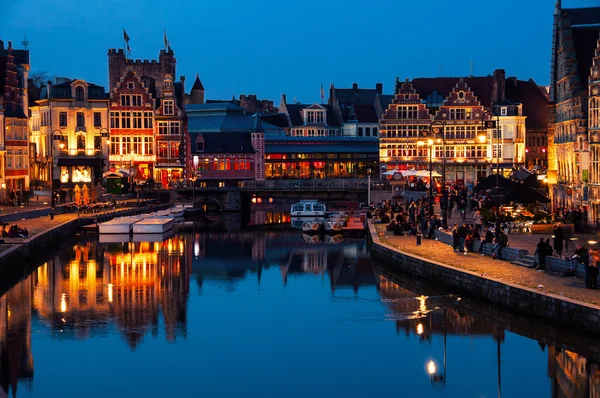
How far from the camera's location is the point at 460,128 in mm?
96062

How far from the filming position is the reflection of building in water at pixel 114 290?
3375cm

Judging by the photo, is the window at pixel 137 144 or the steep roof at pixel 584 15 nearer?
the steep roof at pixel 584 15

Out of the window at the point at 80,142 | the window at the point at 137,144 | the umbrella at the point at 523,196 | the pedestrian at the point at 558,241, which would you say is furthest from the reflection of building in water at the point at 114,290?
the window at the point at 137,144

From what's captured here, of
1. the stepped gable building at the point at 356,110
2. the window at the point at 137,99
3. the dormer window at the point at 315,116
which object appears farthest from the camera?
the dormer window at the point at 315,116

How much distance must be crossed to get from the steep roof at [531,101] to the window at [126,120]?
36195mm

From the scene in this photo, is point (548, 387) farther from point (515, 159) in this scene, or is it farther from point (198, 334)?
point (515, 159)

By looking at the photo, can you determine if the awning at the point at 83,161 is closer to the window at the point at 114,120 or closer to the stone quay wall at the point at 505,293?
the window at the point at 114,120

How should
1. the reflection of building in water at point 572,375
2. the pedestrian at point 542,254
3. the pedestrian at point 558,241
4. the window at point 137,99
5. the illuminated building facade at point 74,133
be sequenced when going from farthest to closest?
the window at point 137,99
the illuminated building facade at point 74,133
the pedestrian at point 558,241
the pedestrian at point 542,254
the reflection of building in water at point 572,375

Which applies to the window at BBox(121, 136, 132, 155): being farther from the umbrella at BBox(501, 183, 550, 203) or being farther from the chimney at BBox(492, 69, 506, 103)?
the umbrella at BBox(501, 183, 550, 203)

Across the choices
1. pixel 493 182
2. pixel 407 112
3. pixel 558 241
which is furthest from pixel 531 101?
pixel 558 241

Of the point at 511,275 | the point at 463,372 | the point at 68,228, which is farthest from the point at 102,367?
the point at 68,228

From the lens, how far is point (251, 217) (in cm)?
8506

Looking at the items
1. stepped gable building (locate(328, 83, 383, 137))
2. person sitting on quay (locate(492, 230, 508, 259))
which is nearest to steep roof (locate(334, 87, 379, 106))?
stepped gable building (locate(328, 83, 383, 137))

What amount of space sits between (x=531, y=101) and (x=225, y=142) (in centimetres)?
→ 3006
